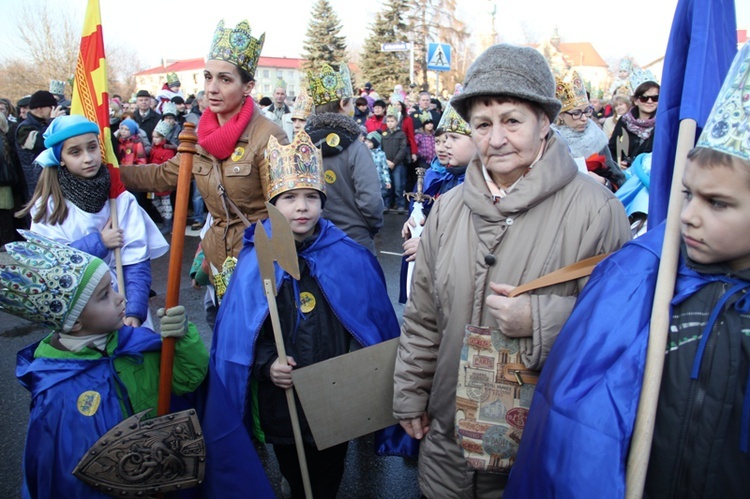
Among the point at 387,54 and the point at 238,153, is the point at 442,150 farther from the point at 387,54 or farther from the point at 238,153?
the point at 387,54

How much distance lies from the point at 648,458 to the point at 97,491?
5.97 ft

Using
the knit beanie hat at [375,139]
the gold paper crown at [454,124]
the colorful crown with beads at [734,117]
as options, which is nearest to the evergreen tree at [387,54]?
the knit beanie hat at [375,139]

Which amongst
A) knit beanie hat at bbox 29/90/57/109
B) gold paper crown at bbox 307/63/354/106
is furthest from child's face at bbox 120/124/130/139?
gold paper crown at bbox 307/63/354/106

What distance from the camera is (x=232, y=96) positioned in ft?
11.5

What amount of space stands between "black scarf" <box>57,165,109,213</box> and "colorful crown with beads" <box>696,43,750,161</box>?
120 inches

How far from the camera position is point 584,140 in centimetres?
486

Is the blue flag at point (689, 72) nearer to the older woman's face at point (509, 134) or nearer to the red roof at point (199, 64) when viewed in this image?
the older woman's face at point (509, 134)

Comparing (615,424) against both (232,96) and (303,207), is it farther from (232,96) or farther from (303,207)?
(232,96)

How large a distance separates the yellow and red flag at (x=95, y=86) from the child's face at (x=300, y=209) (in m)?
1.19

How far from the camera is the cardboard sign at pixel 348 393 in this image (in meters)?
2.43

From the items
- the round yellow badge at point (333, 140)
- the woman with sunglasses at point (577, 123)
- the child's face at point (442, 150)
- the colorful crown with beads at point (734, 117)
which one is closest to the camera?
the colorful crown with beads at point (734, 117)

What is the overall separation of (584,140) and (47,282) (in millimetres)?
4306

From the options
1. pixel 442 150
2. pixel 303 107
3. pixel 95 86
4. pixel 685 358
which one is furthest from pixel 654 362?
pixel 303 107

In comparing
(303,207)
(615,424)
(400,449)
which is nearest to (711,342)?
(615,424)
